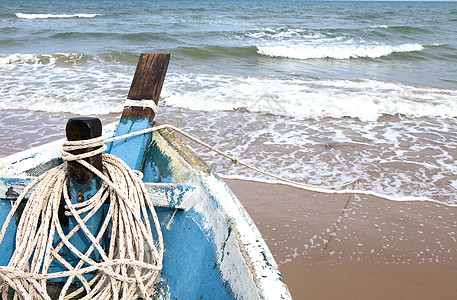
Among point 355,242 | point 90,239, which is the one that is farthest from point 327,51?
point 90,239

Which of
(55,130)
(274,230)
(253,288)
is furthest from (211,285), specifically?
(55,130)

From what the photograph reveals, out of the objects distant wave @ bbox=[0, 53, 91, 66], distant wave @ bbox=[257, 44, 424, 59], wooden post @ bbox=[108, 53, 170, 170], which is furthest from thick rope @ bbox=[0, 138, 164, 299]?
distant wave @ bbox=[257, 44, 424, 59]

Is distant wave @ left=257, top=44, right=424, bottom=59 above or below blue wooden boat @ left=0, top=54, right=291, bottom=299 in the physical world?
below

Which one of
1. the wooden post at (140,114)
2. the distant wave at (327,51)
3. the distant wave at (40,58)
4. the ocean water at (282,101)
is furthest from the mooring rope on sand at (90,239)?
the distant wave at (327,51)

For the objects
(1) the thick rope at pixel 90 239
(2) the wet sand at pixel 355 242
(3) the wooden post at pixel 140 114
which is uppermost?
(3) the wooden post at pixel 140 114

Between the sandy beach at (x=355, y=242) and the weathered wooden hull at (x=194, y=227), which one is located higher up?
the weathered wooden hull at (x=194, y=227)

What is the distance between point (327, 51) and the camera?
14367 millimetres

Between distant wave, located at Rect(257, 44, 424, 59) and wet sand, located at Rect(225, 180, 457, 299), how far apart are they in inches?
417

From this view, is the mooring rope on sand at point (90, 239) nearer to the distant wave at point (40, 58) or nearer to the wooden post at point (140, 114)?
the wooden post at point (140, 114)

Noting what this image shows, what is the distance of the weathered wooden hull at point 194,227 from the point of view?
141cm

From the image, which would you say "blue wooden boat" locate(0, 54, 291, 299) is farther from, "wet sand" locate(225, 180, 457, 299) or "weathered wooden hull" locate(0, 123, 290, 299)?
"wet sand" locate(225, 180, 457, 299)

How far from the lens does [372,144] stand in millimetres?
5340

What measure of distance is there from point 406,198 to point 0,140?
16.1ft

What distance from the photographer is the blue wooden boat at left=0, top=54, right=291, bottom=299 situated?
4.66ft
